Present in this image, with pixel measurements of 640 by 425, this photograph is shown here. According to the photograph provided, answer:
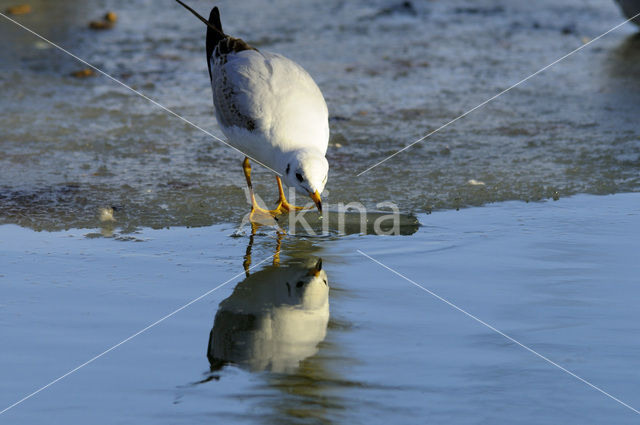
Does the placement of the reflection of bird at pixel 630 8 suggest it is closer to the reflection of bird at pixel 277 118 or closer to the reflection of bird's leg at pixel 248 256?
the reflection of bird at pixel 277 118

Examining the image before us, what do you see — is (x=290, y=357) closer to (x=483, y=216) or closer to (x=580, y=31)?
(x=483, y=216)

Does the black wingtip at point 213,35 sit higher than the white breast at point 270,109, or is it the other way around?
the black wingtip at point 213,35

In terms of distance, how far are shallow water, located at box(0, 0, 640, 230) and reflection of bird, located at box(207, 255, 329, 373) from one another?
3.09 ft

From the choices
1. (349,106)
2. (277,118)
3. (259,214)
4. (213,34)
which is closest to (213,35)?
(213,34)

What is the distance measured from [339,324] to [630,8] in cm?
673

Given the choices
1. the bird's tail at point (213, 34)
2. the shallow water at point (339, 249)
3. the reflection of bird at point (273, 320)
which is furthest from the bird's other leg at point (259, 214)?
the bird's tail at point (213, 34)

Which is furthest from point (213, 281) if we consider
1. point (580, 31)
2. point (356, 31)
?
point (580, 31)

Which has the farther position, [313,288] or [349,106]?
[349,106]

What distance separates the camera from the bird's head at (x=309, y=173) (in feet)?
14.3

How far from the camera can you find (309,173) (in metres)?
4.36

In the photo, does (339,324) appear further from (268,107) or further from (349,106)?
(349,106)

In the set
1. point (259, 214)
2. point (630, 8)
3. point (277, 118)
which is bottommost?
point (259, 214)

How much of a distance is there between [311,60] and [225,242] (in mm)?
3989

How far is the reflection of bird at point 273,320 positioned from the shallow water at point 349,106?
3.09 ft
